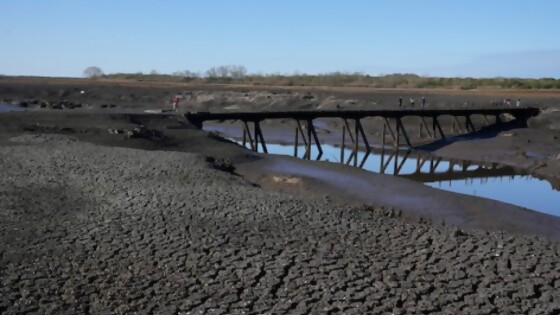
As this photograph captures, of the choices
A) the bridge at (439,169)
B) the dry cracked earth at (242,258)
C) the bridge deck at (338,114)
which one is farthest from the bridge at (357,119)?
the dry cracked earth at (242,258)

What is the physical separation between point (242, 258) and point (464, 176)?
759 inches

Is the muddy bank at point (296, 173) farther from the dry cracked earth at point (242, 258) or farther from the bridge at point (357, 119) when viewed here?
the bridge at point (357, 119)

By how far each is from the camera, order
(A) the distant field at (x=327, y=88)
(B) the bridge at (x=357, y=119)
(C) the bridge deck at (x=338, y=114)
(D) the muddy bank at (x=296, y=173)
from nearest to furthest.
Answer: (D) the muddy bank at (x=296, y=173) → (C) the bridge deck at (x=338, y=114) → (B) the bridge at (x=357, y=119) → (A) the distant field at (x=327, y=88)

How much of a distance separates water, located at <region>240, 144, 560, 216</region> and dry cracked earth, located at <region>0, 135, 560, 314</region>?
370 inches

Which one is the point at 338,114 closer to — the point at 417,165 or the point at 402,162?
the point at 402,162

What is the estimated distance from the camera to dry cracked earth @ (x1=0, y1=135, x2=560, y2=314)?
818 cm

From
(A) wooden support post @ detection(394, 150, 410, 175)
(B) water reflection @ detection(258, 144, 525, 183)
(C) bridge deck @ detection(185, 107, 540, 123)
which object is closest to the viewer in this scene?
(B) water reflection @ detection(258, 144, 525, 183)

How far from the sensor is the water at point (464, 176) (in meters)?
21.3

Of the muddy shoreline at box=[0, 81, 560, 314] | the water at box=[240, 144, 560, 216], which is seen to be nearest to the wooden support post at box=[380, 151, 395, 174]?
the water at box=[240, 144, 560, 216]

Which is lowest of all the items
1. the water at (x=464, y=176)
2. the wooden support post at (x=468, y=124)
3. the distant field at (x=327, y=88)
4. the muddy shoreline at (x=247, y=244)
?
the water at (x=464, y=176)

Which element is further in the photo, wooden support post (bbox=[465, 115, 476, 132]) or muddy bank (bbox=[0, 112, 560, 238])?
Answer: wooden support post (bbox=[465, 115, 476, 132])

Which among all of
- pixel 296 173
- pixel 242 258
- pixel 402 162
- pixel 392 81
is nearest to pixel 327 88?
pixel 392 81

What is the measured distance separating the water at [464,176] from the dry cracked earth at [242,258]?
940 cm

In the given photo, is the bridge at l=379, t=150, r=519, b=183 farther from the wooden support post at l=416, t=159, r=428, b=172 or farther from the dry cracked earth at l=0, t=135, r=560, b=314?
the dry cracked earth at l=0, t=135, r=560, b=314
